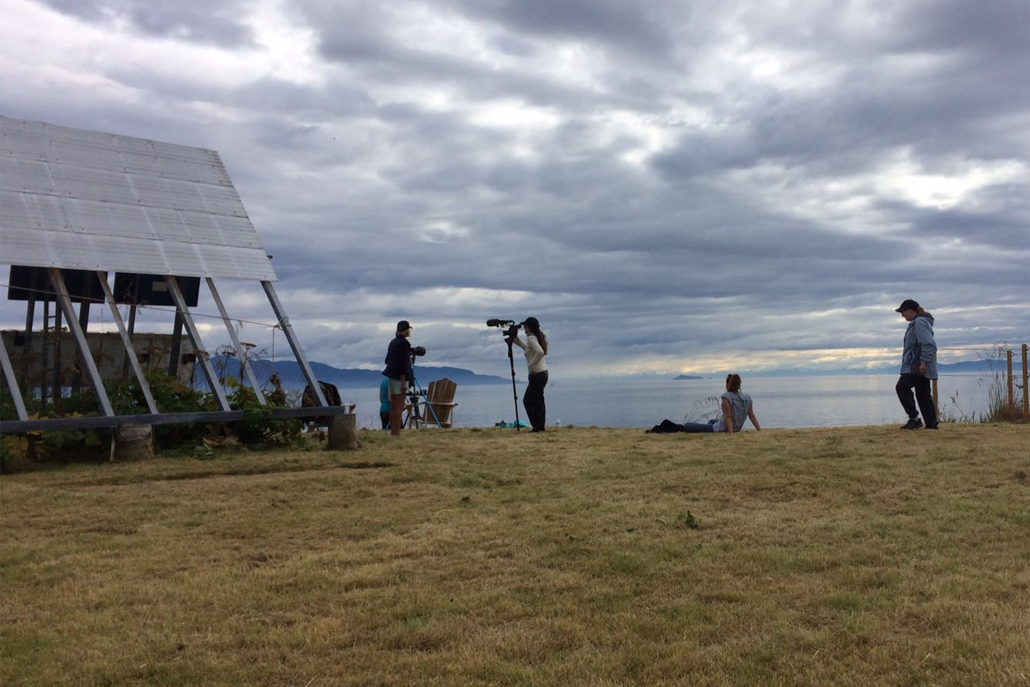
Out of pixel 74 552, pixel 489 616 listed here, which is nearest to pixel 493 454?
pixel 74 552

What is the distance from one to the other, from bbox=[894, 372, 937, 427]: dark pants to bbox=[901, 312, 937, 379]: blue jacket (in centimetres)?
9

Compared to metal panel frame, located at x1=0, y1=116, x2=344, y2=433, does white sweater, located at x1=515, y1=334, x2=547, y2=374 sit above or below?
below

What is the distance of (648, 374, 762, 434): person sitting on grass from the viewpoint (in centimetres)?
1228

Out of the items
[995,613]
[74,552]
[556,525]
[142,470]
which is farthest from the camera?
[142,470]

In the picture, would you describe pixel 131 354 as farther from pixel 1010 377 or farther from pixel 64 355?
pixel 1010 377

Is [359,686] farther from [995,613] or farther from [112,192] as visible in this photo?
[112,192]

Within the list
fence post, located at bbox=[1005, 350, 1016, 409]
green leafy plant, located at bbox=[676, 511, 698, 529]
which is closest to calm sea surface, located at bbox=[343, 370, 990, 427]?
fence post, located at bbox=[1005, 350, 1016, 409]

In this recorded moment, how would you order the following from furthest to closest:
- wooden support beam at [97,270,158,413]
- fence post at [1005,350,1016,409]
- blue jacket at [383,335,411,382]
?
fence post at [1005,350,1016,409] < blue jacket at [383,335,411,382] < wooden support beam at [97,270,158,413]

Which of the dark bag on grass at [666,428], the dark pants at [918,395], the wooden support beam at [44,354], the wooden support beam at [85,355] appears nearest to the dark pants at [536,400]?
the dark bag on grass at [666,428]

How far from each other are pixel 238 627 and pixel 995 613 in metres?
3.54

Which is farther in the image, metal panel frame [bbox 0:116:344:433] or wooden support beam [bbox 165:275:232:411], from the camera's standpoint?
wooden support beam [bbox 165:275:232:411]

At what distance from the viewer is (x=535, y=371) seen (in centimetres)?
1389

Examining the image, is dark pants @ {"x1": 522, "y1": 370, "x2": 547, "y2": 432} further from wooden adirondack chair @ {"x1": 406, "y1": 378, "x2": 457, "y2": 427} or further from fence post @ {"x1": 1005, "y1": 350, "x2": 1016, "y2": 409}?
fence post @ {"x1": 1005, "y1": 350, "x2": 1016, "y2": 409}

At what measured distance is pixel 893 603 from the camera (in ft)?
14.4
